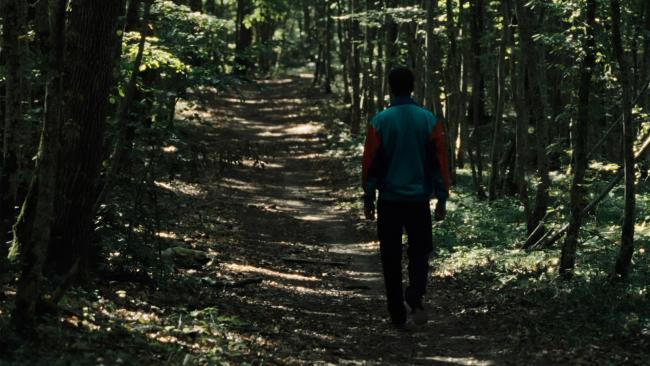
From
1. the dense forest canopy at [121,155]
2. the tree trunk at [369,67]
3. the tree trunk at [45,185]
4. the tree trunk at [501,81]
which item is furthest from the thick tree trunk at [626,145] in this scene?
the tree trunk at [369,67]

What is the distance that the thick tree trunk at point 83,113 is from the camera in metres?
7.28

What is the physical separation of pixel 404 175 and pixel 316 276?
181 inches

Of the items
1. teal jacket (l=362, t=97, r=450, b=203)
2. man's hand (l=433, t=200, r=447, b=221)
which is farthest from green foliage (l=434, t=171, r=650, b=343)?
teal jacket (l=362, t=97, r=450, b=203)

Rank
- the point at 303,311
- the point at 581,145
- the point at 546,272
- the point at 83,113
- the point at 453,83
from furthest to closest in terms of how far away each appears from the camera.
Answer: the point at 453,83 < the point at 546,272 < the point at 581,145 < the point at 303,311 < the point at 83,113

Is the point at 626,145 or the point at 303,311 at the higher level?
the point at 626,145

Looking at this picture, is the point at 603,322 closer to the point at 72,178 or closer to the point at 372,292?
the point at 372,292

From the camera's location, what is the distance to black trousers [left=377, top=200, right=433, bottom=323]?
7.48 metres

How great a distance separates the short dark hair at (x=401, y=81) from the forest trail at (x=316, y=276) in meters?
2.29

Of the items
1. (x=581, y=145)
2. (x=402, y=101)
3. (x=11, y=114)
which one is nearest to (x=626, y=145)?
(x=581, y=145)

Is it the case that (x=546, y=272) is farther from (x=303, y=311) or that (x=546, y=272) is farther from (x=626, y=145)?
(x=303, y=311)

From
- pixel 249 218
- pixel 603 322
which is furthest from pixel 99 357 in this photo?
pixel 249 218

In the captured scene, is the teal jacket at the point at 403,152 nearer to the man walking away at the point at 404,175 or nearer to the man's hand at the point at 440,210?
the man walking away at the point at 404,175

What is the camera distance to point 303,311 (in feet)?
29.5

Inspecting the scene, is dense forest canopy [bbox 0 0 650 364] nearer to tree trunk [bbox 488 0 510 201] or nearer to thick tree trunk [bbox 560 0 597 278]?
thick tree trunk [bbox 560 0 597 278]
